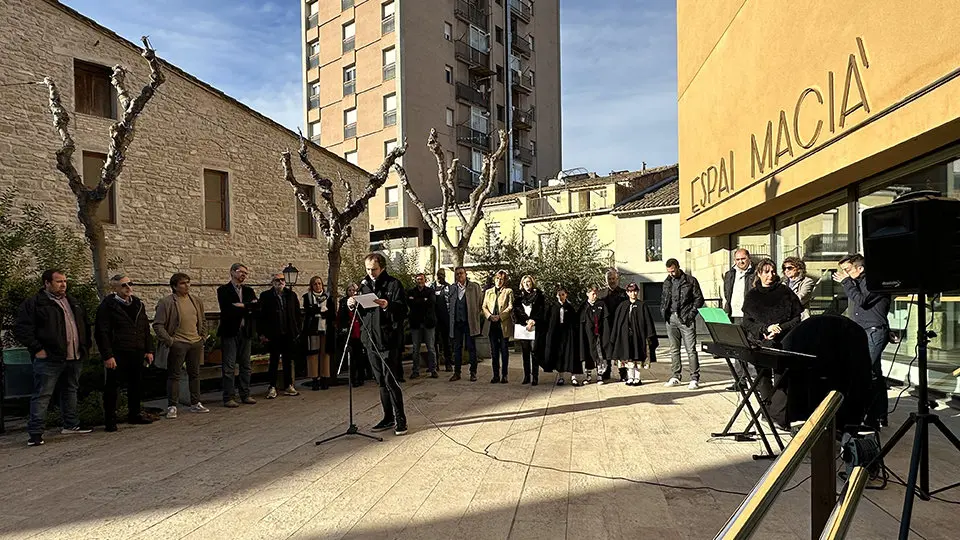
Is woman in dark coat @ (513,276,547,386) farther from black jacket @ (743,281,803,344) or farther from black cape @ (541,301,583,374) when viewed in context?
black jacket @ (743,281,803,344)

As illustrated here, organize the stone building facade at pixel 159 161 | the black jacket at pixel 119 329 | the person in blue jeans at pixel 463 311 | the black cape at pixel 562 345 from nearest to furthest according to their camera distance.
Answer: the black jacket at pixel 119 329 < the black cape at pixel 562 345 < the person in blue jeans at pixel 463 311 < the stone building facade at pixel 159 161

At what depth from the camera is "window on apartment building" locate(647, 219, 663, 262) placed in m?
26.4

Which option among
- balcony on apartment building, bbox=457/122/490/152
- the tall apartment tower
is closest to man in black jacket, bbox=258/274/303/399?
the tall apartment tower

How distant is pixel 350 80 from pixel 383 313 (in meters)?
30.9

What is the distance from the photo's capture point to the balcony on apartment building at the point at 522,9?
39188 mm

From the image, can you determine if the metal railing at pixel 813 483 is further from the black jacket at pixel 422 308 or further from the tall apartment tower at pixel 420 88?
the tall apartment tower at pixel 420 88

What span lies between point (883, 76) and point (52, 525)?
7.92 metres

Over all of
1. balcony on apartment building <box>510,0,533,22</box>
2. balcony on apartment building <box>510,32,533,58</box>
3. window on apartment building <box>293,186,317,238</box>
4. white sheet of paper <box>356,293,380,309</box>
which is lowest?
white sheet of paper <box>356,293,380,309</box>

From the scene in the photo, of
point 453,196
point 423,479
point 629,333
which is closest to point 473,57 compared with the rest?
point 453,196

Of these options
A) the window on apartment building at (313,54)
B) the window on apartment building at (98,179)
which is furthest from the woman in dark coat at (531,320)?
the window on apartment building at (313,54)

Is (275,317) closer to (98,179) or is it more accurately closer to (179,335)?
(179,335)

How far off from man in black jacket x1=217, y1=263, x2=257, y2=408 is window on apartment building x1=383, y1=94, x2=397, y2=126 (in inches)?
1005

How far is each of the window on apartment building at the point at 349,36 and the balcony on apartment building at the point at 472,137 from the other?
7.33 m

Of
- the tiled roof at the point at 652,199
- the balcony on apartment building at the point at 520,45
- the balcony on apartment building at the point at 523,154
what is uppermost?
the balcony on apartment building at the point at 520,45
